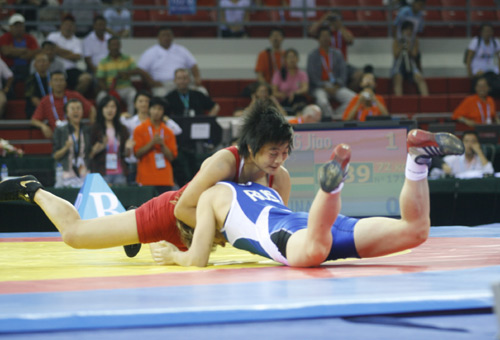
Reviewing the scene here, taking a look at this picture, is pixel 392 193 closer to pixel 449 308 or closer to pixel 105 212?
pixel 105 212

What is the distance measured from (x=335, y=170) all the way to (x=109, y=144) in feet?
15.7

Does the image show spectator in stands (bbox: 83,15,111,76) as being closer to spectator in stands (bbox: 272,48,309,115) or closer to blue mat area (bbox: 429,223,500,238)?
spectator in stands (bbox: 272,48,309,115)

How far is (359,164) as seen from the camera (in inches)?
238

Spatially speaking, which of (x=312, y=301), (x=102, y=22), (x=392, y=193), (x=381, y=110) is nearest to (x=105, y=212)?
(x=392, y=193)

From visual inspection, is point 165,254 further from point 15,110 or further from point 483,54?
point 483,54

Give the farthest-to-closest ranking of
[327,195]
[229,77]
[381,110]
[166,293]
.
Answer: [229,77] → [381,110] → [327,195] → [166,293]

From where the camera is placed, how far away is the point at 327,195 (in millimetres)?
3035

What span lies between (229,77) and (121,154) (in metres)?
4.42

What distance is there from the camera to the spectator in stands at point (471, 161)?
782 centimetres

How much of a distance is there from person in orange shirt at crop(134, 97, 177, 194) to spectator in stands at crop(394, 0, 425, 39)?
510cm

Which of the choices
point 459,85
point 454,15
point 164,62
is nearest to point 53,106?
point 164,62

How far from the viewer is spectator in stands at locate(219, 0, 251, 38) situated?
37.5 feet

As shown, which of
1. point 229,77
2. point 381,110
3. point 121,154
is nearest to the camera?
point 121,154

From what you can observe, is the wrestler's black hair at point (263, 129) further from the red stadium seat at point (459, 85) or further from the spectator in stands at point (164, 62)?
the red stadium seat at point (459, 85)
